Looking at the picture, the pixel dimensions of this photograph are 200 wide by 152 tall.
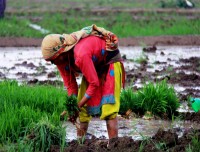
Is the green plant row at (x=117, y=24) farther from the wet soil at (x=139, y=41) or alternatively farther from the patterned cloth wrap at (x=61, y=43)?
the patterned cloth wrap at (x=61, y=43)

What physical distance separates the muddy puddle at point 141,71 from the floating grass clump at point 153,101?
0.26 meters

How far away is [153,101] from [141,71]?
159 inches

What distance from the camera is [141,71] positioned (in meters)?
11.8

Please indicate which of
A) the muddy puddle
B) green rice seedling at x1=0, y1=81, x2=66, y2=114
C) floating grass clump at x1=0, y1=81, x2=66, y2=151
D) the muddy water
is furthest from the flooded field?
floating grass clump at x1=0, y1=81, x2=66, y2=151

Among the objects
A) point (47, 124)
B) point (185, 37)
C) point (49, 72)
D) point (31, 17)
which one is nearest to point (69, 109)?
point (47, 124)

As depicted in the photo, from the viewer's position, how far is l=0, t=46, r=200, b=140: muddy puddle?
7.27 metres

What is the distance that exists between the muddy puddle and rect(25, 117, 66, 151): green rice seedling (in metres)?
1.09

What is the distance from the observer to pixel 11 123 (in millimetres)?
6109

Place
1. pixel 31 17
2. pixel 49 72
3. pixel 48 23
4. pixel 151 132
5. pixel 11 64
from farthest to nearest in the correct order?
pixel 31 17, pixel 48 23, pixel 11 64, pixel 49 72, pixel 151 132

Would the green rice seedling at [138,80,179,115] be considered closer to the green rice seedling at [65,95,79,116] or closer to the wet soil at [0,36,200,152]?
the wet soil at [0,36,200,152]

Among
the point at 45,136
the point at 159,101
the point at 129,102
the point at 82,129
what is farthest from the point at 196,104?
the point at 45,136

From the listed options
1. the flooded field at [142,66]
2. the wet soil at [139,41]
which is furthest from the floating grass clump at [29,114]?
the wet soil at [139,41]

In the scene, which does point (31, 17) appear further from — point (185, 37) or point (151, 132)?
point (151, 132)

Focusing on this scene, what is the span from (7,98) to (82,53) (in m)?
1.95
